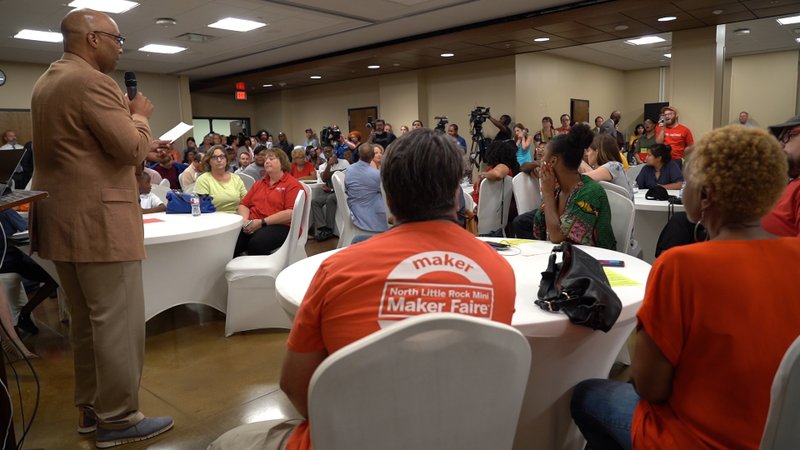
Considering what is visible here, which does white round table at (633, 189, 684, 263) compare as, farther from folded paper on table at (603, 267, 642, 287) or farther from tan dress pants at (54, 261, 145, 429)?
tan dress pants at (54, 261, 145, 429)

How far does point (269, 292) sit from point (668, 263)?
2640 millimetres

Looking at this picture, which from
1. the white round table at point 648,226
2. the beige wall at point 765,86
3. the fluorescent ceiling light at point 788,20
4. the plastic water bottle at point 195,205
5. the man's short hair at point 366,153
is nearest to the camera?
the plastic water bottle at point 195,205

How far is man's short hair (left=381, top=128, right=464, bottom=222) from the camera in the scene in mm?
1063

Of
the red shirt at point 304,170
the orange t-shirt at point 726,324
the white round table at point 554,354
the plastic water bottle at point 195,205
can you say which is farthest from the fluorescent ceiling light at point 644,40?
the orange t-shirt at point 726,324

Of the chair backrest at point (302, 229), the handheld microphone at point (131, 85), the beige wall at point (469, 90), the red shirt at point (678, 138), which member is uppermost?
the beige wall at point (469, 90)

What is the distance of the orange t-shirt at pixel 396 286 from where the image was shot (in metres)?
0.96

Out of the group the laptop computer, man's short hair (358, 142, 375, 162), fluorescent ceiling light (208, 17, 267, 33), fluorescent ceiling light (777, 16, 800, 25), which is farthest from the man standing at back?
fluorescent ceiling light (777, 16, 800, 25)

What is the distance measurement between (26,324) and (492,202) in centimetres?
342

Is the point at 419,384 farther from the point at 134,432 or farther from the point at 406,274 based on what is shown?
the point at 134,432

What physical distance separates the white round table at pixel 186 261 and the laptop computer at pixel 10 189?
1.08 metres

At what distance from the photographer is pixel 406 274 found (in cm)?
97

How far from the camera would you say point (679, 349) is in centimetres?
104

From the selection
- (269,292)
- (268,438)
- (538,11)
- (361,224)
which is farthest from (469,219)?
(538,11)

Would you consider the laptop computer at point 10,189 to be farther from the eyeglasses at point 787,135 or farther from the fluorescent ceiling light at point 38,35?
the fluorescent ceiling light at point 38,35
